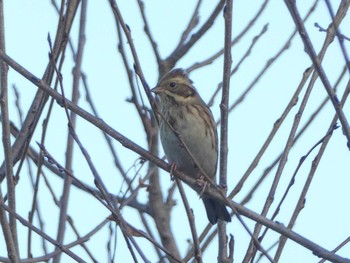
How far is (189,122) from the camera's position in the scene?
5.70 m

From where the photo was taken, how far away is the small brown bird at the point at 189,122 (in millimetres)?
5625

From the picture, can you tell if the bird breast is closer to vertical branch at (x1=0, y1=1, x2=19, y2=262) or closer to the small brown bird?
the small brown bird

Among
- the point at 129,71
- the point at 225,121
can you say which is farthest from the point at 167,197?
the point at 225,121

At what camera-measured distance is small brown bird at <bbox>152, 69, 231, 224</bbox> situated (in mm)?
5625

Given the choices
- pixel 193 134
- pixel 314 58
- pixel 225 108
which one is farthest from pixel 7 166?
pixel 193 134

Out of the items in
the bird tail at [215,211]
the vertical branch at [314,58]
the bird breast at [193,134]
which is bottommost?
the vertical branch at [314,58]

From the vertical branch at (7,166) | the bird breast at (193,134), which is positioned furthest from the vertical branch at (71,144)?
the bird breast at (193,134)

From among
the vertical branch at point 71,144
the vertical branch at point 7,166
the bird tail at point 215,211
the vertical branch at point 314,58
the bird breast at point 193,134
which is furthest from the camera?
the bird breast at point 193,134

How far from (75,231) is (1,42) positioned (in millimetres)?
1225

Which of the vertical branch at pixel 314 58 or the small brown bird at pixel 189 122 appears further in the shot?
the small brown bird at pixel 189 122

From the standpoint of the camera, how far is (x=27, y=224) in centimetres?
384

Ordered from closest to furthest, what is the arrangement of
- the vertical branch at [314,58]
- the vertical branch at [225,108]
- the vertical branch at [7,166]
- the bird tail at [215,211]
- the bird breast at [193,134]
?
the vertical branch at [314,58] < the vertical branch at [225,108] < the vertical branch at [7,166] < the bird tail at [215,211] < the bird breast at [193,134]

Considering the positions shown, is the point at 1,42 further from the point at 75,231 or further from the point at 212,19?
the point at 212,19

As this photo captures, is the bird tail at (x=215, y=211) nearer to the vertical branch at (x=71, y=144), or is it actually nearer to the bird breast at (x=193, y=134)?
the bird breast at (x=193, y=134)
